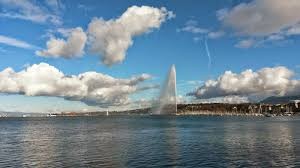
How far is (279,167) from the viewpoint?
54.8 metres

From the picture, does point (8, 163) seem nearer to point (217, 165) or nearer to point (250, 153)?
point (217, 165)

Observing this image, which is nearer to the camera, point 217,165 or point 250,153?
point 217,165

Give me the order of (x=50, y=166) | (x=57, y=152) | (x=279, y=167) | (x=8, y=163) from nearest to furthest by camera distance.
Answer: (x=279, y=167) → (x=50, y=166) → (x=8, y=163) → (x=57, y=152)

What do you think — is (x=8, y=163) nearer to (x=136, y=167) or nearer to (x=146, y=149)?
(x=136, y=167)

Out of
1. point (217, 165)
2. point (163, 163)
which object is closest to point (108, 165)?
point (163, 163)

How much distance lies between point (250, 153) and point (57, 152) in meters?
36.6

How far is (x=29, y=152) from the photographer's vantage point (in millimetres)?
77375

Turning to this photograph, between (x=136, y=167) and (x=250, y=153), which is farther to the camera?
(x=250, y=153)

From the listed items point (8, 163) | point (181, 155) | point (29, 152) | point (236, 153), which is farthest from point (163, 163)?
point (29, 152)

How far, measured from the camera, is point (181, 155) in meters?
69.1

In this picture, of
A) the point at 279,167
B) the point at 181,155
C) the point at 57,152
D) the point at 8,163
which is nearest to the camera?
the point at 279,167

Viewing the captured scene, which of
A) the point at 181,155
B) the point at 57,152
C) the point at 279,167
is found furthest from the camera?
the point at 57,152

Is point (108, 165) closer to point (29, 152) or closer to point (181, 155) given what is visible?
point (181, 155)

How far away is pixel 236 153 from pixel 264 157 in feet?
21.3
